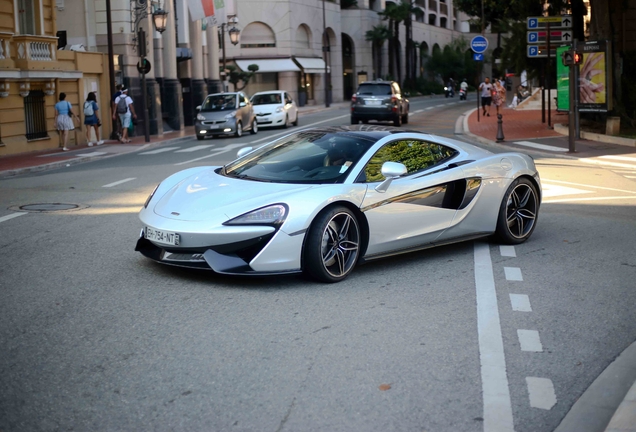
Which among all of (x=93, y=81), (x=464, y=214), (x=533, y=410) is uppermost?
(x=93, y=81)

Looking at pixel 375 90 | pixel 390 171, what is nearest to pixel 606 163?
pixel 390 171

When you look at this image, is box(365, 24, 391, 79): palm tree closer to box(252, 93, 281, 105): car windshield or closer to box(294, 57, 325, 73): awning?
box(294, 57, 325, 73): awning

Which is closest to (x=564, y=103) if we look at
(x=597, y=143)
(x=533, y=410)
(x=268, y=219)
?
(x=597, y=143)

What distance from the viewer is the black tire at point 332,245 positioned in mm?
7320

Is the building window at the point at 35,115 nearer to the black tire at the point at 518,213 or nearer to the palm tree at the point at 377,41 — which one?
the black tire at the point at 518,213

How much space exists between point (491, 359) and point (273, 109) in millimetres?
32208

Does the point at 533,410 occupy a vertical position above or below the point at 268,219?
below

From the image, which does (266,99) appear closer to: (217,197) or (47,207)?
(47,207)

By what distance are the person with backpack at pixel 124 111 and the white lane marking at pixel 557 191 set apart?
19.3 metres

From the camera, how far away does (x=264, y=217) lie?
23.7 feet

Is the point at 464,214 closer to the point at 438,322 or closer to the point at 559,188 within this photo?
the point at 438,322

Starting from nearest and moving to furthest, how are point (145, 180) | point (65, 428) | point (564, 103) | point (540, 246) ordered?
point (65, 428) < point (540, 246) < point (145, 180) < point (564, 103)

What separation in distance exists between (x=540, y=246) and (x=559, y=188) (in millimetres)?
5709

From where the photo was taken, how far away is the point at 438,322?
20.9 ft
